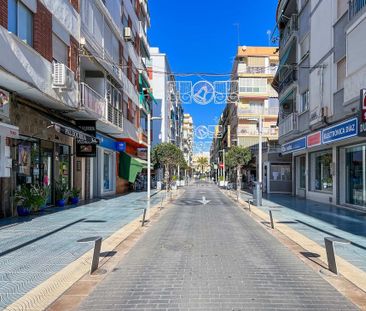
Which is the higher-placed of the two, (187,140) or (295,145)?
(187,140)

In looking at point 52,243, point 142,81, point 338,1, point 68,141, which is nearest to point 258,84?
point 142,81

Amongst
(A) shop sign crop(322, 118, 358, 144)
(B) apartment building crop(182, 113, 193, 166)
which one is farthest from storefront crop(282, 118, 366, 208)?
(B) apartment building crop(182, 113, 193, 166)

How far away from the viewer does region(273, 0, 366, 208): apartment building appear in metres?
14.9

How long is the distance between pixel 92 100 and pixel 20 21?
20.7 ft

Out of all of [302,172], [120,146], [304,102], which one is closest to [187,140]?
[120,146]

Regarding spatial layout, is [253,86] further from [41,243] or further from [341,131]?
[41,243]

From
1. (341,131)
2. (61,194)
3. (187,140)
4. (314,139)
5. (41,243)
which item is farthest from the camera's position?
(187,140)

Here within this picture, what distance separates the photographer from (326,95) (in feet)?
61.5

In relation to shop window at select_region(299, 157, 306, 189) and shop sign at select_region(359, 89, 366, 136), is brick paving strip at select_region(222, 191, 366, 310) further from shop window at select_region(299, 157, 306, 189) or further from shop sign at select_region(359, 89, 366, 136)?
shop window at select_region(299, 157, 306, 189)

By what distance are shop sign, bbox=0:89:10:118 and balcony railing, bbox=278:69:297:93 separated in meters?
18.2

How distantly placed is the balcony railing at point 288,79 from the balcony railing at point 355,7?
8.97 m

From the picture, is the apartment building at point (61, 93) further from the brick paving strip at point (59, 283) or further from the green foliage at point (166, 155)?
the green foliage at point (166, 155)

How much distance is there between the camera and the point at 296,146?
2334 centimetres

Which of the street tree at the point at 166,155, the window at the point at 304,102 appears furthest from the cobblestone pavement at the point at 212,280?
the street tree at the point at 166,155
